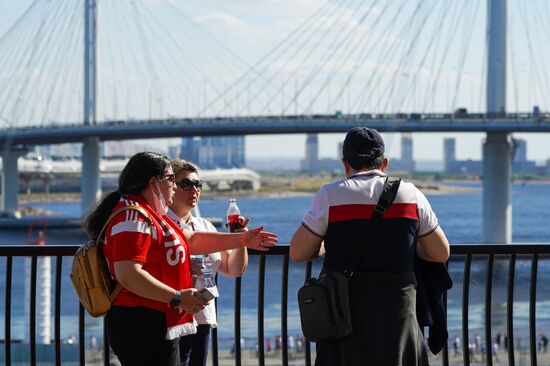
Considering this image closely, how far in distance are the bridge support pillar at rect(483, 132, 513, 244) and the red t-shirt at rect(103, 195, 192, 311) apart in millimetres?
49503

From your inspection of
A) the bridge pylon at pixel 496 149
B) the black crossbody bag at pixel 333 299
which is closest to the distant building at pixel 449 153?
the bridge pylon at pixel 496 149

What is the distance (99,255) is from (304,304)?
30.9 inches

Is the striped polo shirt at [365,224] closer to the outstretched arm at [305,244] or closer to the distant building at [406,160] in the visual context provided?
the outstretched arm at [305,244]

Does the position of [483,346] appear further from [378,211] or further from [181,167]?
[378,211]

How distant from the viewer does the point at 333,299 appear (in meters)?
4.16

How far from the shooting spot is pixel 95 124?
200 feet

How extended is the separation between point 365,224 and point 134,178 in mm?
878

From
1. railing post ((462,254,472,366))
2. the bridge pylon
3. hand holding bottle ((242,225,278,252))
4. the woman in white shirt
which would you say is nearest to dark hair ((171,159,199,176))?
the woman in white shirt

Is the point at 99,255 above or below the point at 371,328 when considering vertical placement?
above

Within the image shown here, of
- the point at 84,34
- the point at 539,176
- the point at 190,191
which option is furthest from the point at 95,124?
the point at 539,176

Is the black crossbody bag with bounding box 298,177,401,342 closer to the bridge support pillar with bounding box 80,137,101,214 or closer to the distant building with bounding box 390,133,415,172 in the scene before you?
the bridge support pillar with bounding box 80,137,101,214

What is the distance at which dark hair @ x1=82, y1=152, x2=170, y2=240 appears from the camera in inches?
165

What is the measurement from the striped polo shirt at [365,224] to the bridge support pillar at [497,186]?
49288 mm

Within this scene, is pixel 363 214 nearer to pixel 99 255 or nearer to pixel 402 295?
pixel 402 295
